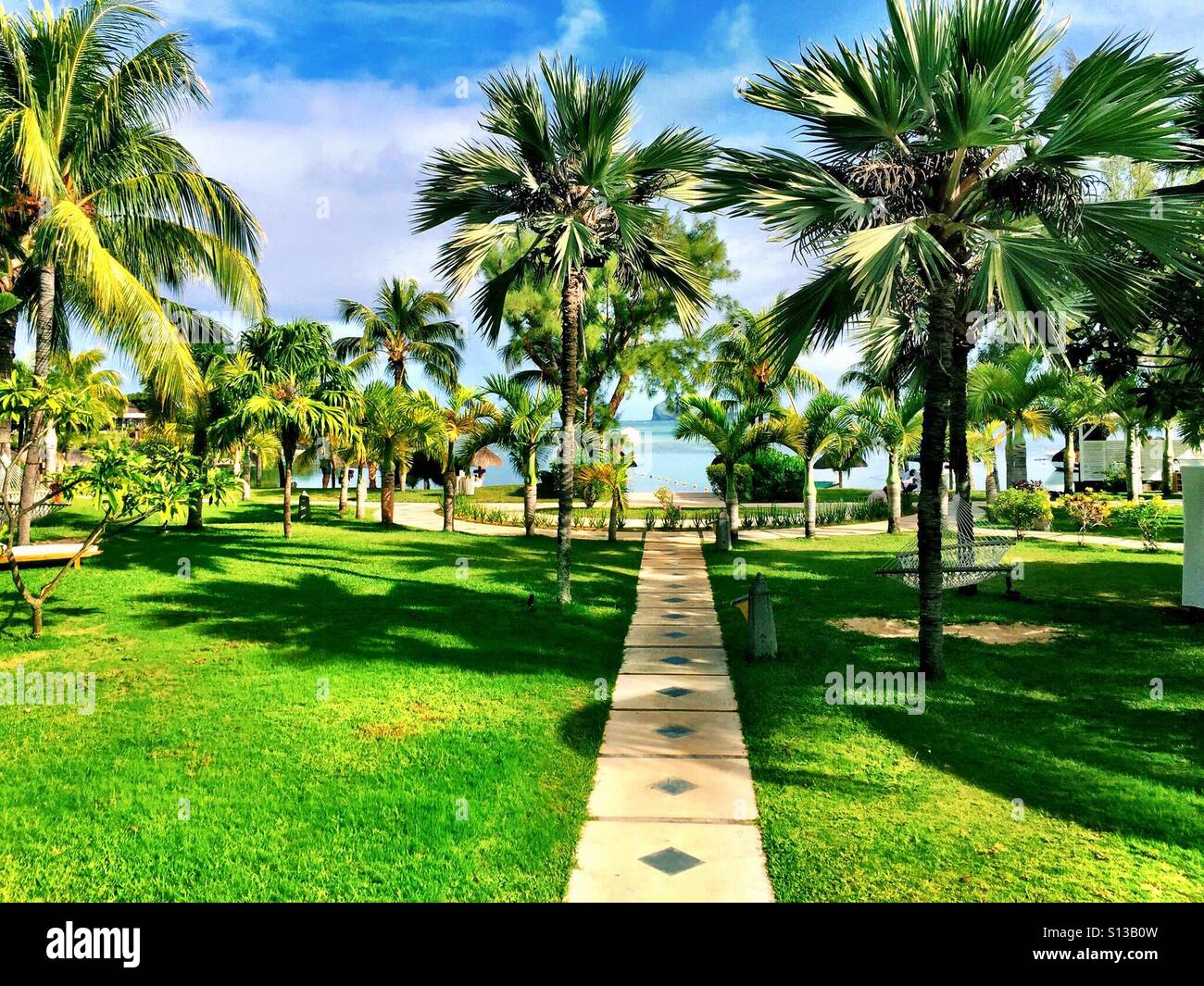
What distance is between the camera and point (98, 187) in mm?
15023

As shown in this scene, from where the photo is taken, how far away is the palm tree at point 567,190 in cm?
1129

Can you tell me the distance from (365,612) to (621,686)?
4898mm

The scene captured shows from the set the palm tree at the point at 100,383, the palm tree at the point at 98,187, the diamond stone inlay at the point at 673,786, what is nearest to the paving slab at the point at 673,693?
the diamond stone inlay at the point at 673,786

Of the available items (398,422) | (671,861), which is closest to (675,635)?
(671,861)

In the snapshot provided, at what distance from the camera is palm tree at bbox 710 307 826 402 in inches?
880

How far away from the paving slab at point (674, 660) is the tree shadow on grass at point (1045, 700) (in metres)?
0.30

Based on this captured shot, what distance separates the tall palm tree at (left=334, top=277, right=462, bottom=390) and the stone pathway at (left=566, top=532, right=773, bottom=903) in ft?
82.2

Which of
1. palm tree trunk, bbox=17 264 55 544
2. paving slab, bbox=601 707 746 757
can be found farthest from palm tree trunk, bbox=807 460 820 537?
palm tree trunk, bbox=17 264 55 544

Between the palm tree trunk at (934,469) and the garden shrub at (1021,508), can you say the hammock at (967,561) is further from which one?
the garden shrub at (1021,508)

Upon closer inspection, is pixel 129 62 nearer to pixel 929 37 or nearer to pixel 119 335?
pixel 119 335

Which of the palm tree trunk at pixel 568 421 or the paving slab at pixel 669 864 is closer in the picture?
the paving slab at pixel 669 864

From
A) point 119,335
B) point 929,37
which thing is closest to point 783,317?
point 929,37

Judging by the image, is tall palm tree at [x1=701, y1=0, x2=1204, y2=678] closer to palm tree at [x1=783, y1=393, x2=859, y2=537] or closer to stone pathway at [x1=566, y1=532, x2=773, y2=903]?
stone pathway at [x1=566, y1=532, x2=773, y2=903]

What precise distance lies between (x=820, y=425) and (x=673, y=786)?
1698cm
